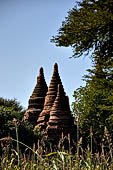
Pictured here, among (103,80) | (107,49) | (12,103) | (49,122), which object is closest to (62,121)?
(49,122)

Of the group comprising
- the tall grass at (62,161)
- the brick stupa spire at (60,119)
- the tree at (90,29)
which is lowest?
the tall grass at (62,161)

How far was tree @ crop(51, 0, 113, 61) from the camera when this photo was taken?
17312 millimetres

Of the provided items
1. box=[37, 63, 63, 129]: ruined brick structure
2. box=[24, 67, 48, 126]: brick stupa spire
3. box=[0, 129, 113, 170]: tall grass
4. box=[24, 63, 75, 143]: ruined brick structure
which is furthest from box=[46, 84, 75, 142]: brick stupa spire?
box=[0, 129, 113, 170]: tall grass

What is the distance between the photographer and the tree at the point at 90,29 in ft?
Answer: 56.8

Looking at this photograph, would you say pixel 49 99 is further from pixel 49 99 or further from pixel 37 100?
pixel 37 100

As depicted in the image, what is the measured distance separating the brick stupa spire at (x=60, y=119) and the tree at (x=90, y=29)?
3.18m

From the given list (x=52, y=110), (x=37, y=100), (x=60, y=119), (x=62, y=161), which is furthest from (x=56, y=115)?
(x=62, y=161)

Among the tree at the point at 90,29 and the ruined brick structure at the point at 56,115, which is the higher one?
the tree at the point at 90,29

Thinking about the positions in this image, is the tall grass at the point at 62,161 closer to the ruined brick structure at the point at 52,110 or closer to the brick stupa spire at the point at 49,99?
the ruined brick structure at the point at 52,110

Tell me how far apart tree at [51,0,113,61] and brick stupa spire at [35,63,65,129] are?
11.8 feet

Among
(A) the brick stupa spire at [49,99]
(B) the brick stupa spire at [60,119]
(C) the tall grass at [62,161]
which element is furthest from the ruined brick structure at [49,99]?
(C) the tall grass at [62,161]

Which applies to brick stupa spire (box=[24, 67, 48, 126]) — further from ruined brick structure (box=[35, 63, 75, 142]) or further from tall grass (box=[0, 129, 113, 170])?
tall grass (box=[0, 129, 113, 170])

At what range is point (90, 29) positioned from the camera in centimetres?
1784

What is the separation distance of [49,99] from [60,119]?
2.72 meters
